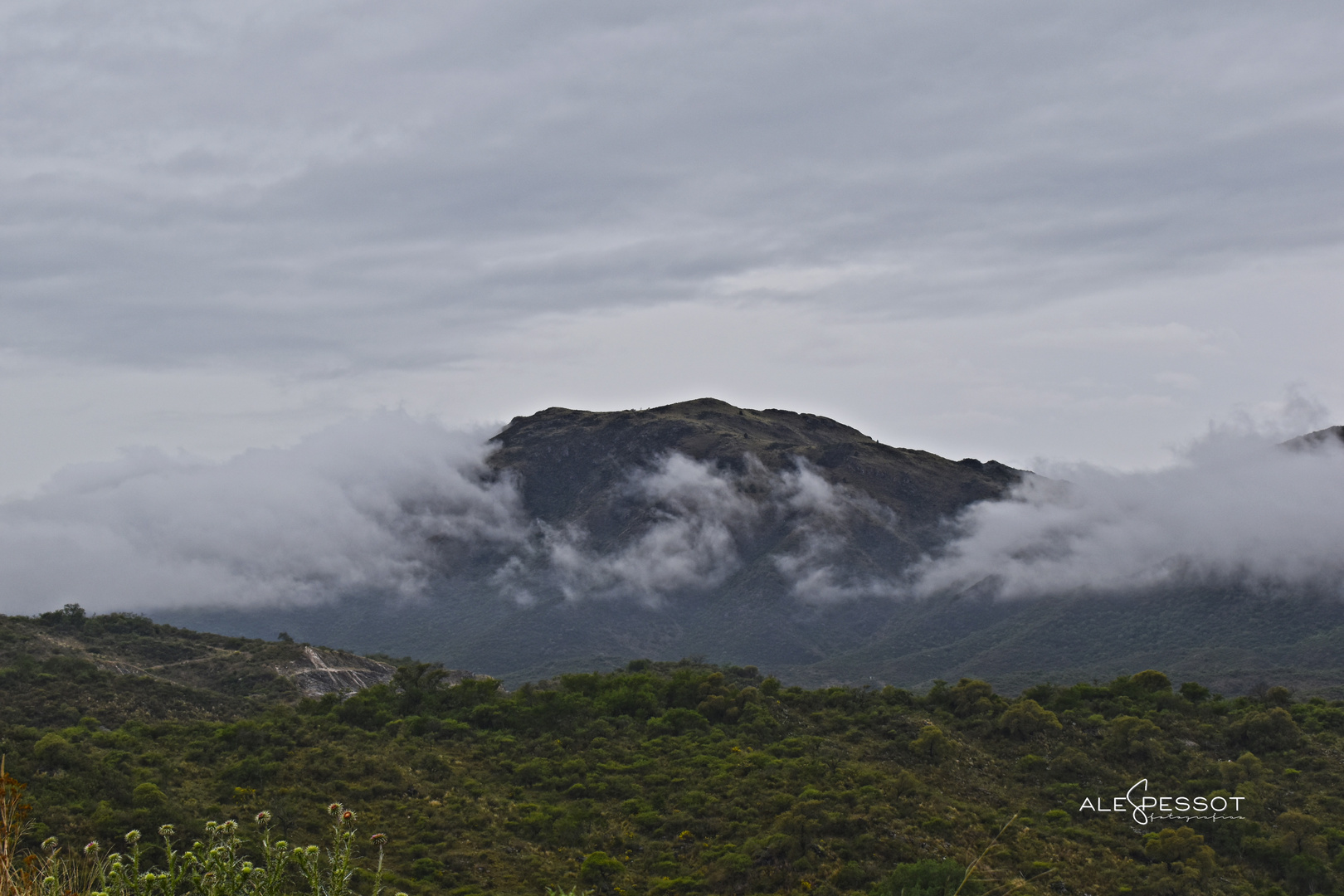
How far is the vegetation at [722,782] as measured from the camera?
3066 cm

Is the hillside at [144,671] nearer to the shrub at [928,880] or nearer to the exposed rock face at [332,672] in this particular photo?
the exposed rock face at [332,672]

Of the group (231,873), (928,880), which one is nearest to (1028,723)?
(928,880)

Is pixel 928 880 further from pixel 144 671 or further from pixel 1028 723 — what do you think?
pixel 144 671

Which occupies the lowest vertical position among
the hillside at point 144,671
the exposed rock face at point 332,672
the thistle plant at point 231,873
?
the exposed rock face at point 332,672

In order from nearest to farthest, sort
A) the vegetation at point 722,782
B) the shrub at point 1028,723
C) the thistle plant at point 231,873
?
the thistle plant at point 231,873 → the vegetation at point 722,782 → the shrub at point 1028,723

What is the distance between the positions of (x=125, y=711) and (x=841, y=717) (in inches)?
1546

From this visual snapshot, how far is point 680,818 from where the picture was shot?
1412 inches

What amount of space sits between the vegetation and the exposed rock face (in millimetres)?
22542

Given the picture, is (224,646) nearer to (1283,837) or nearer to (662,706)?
(662,706)

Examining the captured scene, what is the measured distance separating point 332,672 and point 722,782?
2161 inches

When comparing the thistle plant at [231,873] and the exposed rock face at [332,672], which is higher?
the thistle plant at [231,873]

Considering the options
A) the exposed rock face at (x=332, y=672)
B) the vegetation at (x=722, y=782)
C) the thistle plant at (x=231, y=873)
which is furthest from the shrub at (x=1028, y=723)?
the exposed rock face at (x=332, y=672)

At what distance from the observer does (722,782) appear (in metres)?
39.5

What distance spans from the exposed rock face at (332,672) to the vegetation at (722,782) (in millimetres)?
22542
